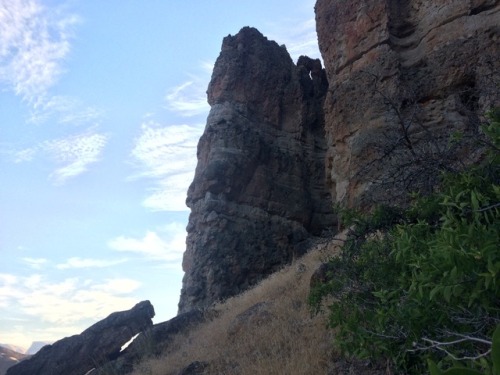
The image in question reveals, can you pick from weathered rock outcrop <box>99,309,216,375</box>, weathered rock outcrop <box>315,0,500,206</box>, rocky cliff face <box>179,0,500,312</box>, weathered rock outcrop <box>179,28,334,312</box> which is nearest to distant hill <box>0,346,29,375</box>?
weathered rock outcrop <box>179,28,334,312</box>

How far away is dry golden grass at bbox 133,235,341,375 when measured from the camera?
281 inches

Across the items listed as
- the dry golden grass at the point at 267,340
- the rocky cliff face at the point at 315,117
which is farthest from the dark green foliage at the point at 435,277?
the rocky cliff face at the point at 315,117

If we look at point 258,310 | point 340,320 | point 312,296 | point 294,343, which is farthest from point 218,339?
point 340,320

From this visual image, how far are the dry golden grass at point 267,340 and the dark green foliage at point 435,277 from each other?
125 centimetres

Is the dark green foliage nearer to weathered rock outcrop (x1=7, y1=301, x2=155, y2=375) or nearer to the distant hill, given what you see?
weathered rock outcrop (x1=7, y1=301, x2=155, y2=375)

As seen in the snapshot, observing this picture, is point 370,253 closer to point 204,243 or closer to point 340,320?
point 340,320

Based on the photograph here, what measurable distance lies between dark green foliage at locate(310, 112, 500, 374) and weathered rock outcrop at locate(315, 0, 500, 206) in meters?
7.67

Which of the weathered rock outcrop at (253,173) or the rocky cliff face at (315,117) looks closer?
the rocky cliff face at (315,117)

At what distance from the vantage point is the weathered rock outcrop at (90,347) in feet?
52.2

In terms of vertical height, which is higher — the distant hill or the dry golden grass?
the distant hill

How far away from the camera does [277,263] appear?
21.5 meters

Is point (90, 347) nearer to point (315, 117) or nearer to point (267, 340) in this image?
point (267, 340)

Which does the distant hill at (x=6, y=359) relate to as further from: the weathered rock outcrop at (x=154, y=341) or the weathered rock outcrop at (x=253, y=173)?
the weathered rock outcrop at (x=154, y=341)

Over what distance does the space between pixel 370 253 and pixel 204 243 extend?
54.8 feet
